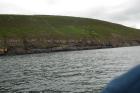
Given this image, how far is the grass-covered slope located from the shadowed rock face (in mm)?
127751

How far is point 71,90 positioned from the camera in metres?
30.0

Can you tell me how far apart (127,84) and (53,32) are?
15464 centimetres

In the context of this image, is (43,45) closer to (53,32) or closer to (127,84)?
(53,32)

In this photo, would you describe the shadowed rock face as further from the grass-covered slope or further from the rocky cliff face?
the grass-covered slope

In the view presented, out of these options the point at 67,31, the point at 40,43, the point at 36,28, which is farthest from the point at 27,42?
the point at 67,31

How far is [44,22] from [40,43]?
37391mm

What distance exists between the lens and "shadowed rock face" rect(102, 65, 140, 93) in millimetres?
3088

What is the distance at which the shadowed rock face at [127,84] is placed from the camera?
309 centimetres

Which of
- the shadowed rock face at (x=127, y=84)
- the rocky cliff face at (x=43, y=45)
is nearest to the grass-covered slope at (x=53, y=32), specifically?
the rocky cliff face at (x=43, y=45)

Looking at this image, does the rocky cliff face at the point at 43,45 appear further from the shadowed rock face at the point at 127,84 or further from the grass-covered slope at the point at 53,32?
the shadowed rock face at the point at 127,84

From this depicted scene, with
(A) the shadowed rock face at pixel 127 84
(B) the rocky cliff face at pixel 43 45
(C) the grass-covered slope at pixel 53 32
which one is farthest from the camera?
(C) the grass-covered slope at pixel 53 32

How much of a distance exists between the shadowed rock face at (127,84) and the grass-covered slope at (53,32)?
127751 mm

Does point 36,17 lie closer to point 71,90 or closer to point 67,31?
point 67,31

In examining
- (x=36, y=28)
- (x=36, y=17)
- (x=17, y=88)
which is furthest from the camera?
(x=36, y=17)
